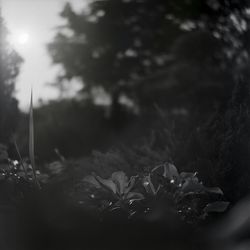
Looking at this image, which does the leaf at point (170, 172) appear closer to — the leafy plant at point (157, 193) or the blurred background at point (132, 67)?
the leafy plant at point (157, 193)

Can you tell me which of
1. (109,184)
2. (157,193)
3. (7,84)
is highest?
(7,84)

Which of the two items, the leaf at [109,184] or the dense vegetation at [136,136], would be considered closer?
the dense vegetation at [136,136]

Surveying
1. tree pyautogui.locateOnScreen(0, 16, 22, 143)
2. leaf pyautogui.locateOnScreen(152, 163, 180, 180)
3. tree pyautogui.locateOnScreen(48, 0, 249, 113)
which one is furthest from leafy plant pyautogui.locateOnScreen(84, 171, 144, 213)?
tree pyautogui.locateOnScreen(48, 0, 249, 113)

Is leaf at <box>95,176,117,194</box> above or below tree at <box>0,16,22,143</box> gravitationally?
below

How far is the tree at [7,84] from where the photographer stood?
824 centimetres

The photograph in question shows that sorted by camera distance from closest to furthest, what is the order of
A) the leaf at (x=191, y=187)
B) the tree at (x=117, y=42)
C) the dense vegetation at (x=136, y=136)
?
the dense vegetation at (x=136, y=136)
the leaf at (x=191, y=187)
the tree at (x=117, y=42)

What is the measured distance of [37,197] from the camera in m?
1.99

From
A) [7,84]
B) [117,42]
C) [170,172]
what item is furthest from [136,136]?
[170,172]

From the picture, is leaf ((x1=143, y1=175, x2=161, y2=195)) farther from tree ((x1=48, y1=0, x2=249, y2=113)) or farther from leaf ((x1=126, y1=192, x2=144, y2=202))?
tree ((x1=48, y1=0, x2=249, y2=113))

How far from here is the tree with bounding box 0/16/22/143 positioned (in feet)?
27.0

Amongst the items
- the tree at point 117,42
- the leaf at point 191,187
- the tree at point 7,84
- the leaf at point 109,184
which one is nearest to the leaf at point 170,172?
the leaf at point 191,187

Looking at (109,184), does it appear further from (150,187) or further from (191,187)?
(191,187)

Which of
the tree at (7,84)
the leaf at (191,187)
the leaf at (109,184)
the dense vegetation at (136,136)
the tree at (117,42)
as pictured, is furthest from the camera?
the tree at (117,42)

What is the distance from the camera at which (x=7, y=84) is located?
8.84 metres
